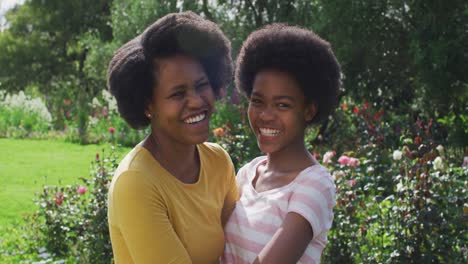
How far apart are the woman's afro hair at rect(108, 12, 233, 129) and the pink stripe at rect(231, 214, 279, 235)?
482mm

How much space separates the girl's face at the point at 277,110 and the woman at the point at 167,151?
0.56ft

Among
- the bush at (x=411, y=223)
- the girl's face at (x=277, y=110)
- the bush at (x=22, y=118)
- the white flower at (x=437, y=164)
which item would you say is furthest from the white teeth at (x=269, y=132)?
the bush at (x=22, y=118)

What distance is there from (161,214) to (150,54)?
532 mm

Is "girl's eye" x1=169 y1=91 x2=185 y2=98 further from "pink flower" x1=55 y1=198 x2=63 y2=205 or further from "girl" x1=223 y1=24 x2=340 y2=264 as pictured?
"pink flower" x1=55 y1=198 x2=63 y2=205

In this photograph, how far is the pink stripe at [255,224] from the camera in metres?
2.16

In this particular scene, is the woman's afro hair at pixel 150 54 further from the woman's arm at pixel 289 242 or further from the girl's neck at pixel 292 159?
the woman's arm at pixel 289 242

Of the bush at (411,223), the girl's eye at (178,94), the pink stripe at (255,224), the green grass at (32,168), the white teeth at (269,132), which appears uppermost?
the girl's eye at (178,94)

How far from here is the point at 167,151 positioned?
2.26 metres

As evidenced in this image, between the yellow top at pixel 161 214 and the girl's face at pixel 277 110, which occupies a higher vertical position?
the girl's face at pixel 277 110

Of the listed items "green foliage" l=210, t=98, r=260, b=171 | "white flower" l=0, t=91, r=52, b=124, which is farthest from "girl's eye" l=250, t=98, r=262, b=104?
"white flower" l=0, t=91, r=52, b=124

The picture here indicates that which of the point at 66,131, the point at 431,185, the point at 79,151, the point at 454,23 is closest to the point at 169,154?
the point at 431,185

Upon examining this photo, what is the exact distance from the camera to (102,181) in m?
4.98

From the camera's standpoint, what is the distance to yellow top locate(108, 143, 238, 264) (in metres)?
2.01

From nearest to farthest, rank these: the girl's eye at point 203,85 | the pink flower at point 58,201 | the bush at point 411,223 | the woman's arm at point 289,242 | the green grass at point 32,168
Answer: the woman's arm at point 289,242, the girl's eye at point 203,85, the bush at point 411,223, the pink flower at point 58,201, the green grass at point 32,168
